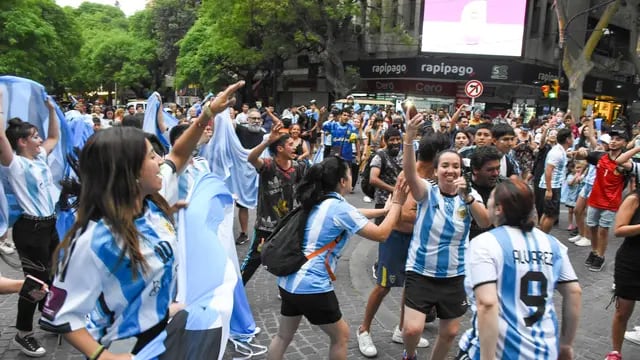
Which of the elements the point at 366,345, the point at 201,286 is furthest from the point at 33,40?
the point at 201,286

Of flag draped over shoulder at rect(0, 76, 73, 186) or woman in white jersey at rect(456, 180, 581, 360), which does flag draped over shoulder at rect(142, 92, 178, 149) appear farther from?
woman in white jersey at rect(456, 180, 581, 360)

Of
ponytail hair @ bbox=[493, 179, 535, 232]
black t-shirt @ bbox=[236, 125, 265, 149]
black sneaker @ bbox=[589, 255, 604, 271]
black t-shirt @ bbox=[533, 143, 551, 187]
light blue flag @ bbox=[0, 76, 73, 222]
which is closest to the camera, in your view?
ponytail hair @ bbox=[493, 179, 535, 232]

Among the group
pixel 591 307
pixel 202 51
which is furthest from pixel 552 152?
pixel 202 51

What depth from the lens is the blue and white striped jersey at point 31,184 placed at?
162 inches

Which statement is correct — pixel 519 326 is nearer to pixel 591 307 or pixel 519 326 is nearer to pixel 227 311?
pixel 227 311

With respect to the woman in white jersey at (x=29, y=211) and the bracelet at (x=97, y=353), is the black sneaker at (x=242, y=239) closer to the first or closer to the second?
the woman in white jersey at (x=29, y=211)

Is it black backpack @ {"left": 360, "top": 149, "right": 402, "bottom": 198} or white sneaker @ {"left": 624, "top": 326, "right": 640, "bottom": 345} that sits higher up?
black backpack @ {"left": 360, "top": 149, "right": 402, "bottom": 198}

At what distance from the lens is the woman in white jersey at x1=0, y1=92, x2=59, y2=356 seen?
414cm

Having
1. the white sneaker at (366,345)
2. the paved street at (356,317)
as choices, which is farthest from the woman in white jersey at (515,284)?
the paved street at (356,317)

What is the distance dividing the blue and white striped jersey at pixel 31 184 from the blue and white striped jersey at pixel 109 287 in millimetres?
2670

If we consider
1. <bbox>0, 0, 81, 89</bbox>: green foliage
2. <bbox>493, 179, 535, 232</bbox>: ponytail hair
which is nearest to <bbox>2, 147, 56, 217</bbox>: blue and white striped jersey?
<bbox>493, 179, 535, 232</bbox>: ponytail hair

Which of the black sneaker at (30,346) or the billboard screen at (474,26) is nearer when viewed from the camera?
the black sneaker at (30,346)

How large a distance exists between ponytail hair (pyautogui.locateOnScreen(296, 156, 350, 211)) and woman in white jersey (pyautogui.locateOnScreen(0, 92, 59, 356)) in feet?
7.59

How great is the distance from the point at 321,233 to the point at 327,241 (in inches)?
2.7
